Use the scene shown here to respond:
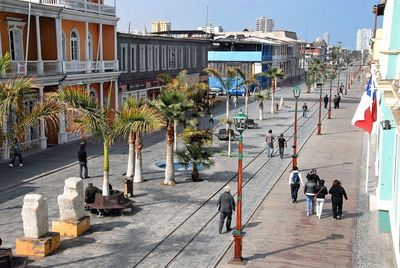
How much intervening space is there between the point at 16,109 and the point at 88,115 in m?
3.80

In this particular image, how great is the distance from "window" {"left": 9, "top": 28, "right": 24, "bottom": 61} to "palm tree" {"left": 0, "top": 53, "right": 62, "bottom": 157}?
16316 mm

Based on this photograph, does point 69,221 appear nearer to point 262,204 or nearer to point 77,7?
point 262,204

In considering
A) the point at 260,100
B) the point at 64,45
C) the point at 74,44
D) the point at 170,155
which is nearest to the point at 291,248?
the point at 170,155

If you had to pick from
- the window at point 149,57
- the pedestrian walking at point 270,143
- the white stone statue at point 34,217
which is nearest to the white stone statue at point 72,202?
the white stone statue at point 34,217

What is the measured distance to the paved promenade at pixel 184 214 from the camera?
13.2 meters

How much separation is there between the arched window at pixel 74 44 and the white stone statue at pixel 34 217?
2017 centimetres

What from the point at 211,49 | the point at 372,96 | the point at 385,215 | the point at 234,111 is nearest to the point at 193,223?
the point at 385,215

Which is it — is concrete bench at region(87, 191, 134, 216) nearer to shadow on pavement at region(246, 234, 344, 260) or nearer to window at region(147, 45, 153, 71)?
shadow on pavement at region(246, 234, 344, 260)

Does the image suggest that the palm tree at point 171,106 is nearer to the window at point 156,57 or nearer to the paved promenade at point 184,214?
the paved promenade at point 184,214

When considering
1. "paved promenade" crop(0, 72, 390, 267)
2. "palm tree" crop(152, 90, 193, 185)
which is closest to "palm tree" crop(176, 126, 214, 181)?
"palm tree" crop(152, 90, 193, 185)

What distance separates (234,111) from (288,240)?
3342 centimetres

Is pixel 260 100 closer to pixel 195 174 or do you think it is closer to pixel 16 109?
pixel 195 174

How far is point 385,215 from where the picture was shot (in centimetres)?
1666

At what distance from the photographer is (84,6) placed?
105 feet
